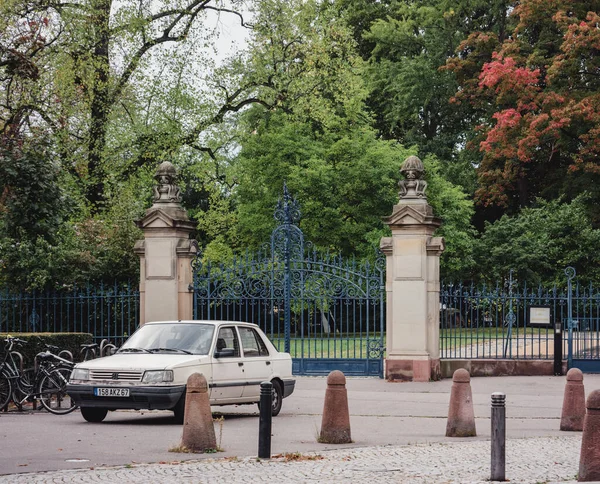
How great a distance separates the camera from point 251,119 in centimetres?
4475

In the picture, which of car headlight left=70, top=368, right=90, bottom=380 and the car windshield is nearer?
car headlight left=70, top=368, right=90, bottom=380

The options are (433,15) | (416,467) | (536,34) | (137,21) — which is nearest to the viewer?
(416,467)

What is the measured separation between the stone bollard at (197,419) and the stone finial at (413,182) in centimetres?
1170

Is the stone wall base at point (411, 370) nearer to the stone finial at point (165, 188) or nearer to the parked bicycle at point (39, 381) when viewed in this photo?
the stone finial at point (165, 188)

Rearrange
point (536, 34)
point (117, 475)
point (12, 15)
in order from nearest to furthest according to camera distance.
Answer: point (117, 475) → point (12, 15) → point (536, 34)

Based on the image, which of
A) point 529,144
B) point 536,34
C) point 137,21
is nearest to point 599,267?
point 529,144

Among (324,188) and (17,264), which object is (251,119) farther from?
(17,264)

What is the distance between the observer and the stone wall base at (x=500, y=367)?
22141mm

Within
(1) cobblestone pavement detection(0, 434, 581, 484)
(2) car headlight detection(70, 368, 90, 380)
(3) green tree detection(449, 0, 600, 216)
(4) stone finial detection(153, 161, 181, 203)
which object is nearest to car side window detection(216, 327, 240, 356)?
(2) car headlight detection(70, 368, 90, 380)

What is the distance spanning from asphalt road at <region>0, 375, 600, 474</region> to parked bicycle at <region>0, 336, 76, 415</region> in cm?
26

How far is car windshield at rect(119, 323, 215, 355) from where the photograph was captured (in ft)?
49.0

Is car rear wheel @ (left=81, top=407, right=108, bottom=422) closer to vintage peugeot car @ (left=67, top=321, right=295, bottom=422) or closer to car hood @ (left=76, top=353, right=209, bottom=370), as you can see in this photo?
vintage peugeot car @ (left=67, top=321, right=295, bottom=422)

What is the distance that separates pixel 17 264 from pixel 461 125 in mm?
27881

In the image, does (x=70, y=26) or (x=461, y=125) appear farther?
(x=461, y=125)
